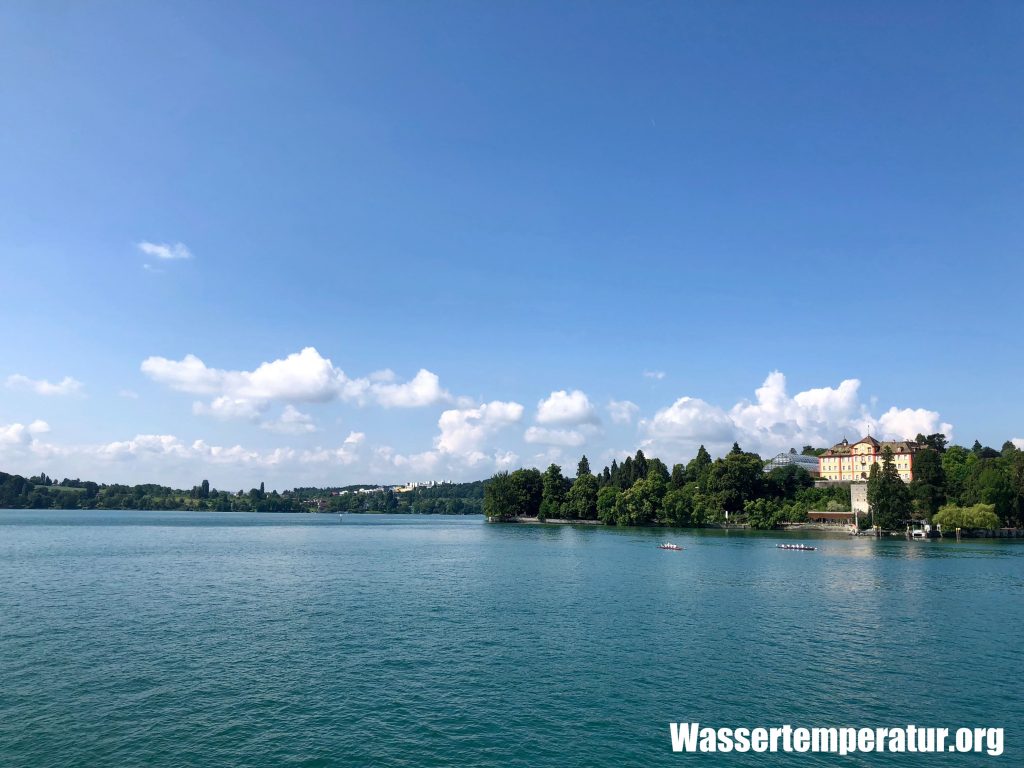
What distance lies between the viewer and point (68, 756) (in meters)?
24.6

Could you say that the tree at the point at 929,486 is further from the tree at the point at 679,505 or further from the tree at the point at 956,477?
the tree at the point at 679,505

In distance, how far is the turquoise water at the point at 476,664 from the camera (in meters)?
26.4

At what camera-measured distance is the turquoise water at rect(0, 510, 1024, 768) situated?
86.6 ft

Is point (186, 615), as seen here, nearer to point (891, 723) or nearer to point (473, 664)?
point (473, 664)

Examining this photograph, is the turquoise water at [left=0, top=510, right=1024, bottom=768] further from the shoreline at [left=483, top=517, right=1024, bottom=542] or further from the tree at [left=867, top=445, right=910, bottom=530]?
the shoreline at [left=483, top=517, right=1024, bottom=542]

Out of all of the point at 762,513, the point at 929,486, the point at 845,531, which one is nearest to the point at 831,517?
the point at 845,531

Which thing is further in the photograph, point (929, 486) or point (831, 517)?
point (831, 517)

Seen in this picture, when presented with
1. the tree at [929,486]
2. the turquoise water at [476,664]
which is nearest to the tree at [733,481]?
the tree at [929,486]

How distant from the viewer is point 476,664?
37250mm

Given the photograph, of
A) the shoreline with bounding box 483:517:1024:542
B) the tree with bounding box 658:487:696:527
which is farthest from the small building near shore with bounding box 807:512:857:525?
the tree with bounding box 658:487:696:527

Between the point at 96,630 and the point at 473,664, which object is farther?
the point at 96,630

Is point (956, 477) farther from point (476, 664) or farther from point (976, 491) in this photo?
point (476, 664)

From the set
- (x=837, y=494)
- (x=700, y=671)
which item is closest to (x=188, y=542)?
(x=700, y=671)

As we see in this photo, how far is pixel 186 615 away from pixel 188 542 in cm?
8649
